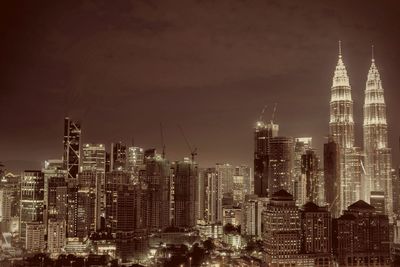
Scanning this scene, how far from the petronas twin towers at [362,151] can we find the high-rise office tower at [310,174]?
50cm

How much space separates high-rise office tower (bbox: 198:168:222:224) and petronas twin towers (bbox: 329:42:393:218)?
3.42 m

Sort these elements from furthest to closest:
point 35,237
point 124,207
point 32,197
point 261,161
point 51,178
Result: point 261,161
point 51,178
point 32,197
point 124,207
point 35,237

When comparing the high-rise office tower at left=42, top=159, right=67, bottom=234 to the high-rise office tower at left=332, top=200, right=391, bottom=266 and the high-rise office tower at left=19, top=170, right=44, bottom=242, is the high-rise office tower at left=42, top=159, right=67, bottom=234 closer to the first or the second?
the high-rise office tower at left=19, top=170, right=44, bottom=242

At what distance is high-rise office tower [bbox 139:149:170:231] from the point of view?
11125mm

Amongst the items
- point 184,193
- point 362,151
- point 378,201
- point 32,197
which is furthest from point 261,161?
point 32,197

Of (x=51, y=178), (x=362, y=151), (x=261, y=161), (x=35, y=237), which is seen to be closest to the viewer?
(x=35, y=237)

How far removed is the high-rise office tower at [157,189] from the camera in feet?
36.5

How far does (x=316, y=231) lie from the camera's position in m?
7.96

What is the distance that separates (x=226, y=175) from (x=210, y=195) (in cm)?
72

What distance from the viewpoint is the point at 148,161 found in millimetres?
11805

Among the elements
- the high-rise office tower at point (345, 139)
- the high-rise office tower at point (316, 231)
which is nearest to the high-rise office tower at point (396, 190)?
the high-rise office tower at point (345, 139)

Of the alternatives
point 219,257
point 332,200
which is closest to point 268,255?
point 219,257

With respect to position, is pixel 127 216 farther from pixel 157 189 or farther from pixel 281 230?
pixel 281 230

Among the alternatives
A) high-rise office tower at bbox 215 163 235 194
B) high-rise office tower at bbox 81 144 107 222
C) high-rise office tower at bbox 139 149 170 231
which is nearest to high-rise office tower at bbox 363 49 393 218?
high-rise office tower at bbox 215 163 235 194
